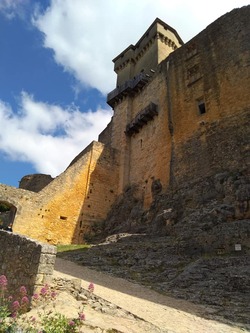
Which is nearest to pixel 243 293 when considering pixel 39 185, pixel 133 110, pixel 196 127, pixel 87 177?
pixel 196 127

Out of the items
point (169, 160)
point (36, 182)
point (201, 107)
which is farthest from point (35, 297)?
point (36, 182)

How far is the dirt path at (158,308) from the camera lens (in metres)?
4.84

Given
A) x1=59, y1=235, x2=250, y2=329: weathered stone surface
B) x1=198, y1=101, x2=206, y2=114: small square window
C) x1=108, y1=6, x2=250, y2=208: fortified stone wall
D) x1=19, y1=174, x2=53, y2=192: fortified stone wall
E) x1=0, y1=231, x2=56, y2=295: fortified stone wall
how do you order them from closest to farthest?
x1=0, y1=231, x2=56, y2=295: fortified stone wall, x1=59, y1=235, x2=250, y2=329: weathered stone surface, x1=108, y1=6, x2=250, y2=208: fortified stone wall, x1=198, y1=101, x2=206, y2=114: small square window, x1=19, y1=174, x2=53, y2=192: fortified stone wall

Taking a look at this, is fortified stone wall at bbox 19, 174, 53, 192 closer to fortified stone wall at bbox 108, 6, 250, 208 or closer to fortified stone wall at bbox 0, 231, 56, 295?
fortified stone wall at bbox 108, 6, 250, 208

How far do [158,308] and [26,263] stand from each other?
9.04 feet

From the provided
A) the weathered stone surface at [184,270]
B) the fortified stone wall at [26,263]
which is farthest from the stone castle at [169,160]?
the fortified stone wall at [26,263]

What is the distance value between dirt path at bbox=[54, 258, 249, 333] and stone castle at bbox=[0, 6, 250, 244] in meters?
5.81

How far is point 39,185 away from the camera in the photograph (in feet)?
92.1

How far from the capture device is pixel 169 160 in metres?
17.4

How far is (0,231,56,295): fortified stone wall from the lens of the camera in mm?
5352

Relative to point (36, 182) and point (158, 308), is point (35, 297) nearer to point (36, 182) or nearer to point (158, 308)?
point (158, 308)

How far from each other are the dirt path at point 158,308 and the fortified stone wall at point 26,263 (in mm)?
846

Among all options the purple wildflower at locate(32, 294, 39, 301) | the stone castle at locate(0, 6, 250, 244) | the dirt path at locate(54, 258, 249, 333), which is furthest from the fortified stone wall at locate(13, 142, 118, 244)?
the purple wildflower at locate(32, 294, 39, 301)

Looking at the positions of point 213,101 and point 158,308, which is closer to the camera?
point 158,308
